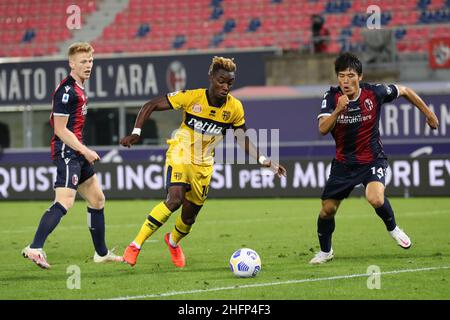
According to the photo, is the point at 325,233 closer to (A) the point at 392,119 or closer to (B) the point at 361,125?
(B) the point at 361,125

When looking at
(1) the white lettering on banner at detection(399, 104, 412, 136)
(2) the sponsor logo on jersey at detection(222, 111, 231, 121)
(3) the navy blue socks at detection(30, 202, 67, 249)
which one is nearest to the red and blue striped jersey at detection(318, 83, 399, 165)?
(2) the sponsor logo on jersey at detection(222, 111, 231, 121)

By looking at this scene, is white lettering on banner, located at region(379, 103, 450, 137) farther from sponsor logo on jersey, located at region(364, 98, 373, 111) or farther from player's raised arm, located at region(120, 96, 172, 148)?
player's raised arm, located at region(120, 96, 172, 148)

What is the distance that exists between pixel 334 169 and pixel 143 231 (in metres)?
2.21

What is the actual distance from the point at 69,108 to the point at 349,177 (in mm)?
3046

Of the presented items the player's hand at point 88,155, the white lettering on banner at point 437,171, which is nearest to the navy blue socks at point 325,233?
the player's hand at point 88,155

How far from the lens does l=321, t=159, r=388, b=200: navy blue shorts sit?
10469 mm

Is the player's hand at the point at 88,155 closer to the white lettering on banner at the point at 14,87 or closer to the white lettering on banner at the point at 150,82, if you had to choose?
the white lettering on banner at the point at 150,82

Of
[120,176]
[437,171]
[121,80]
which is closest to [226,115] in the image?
[437,171]

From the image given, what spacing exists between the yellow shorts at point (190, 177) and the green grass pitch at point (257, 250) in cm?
75

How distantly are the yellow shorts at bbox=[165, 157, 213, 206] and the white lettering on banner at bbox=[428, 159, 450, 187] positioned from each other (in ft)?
38.3

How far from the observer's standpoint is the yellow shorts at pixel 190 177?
1020 centimetres

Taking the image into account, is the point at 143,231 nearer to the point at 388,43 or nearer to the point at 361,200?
the point at 361,200
